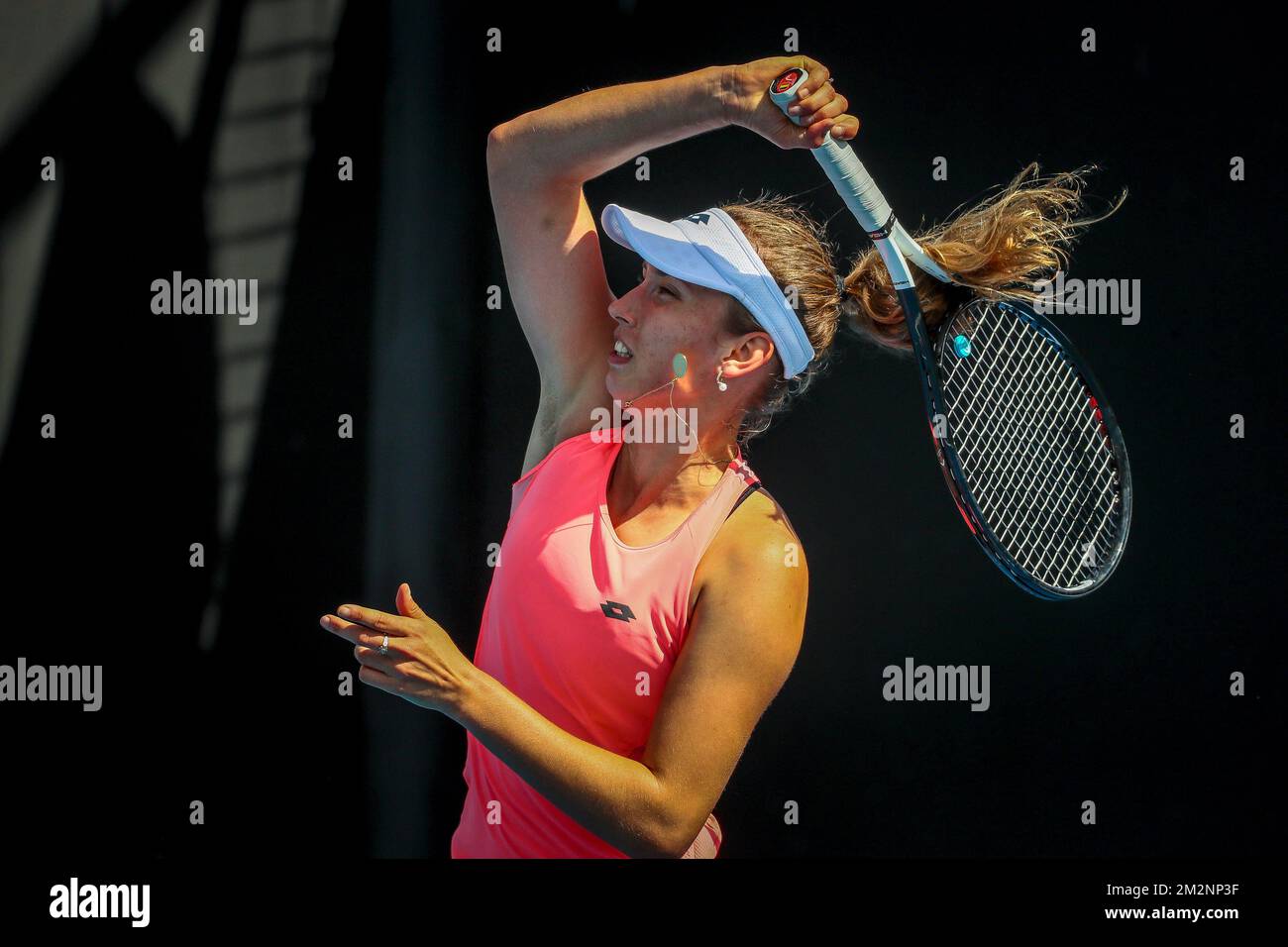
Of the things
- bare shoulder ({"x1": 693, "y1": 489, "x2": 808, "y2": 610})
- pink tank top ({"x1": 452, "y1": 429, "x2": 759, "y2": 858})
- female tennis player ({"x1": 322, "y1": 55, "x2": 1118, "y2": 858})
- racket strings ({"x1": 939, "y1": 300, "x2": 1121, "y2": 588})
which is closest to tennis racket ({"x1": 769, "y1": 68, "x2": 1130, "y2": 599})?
racket strings ({"x1": 939, "y1": 300, "x2": 1121, "y2": 588})

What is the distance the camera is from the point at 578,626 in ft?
6.27

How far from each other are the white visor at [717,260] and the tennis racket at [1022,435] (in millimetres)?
183

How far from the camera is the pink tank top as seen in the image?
190 centimetres

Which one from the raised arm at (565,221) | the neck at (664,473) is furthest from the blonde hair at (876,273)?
the raised arm at (565,221)

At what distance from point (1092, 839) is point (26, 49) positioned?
267cm

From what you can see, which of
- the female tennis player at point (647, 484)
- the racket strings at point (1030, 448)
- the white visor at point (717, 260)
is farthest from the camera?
the racket strings at point (1030, 448)

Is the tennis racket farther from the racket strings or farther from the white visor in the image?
the white visor

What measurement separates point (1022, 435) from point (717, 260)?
0.71 m

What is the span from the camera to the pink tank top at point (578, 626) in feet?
6.23

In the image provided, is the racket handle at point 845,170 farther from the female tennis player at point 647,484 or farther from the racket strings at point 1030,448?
the racket strings at point 1030,448

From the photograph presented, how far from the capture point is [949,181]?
8.55 feet
